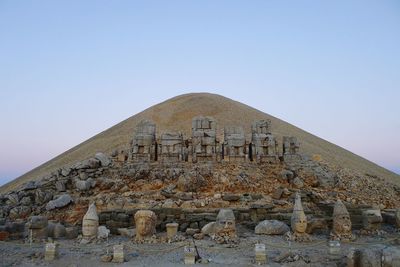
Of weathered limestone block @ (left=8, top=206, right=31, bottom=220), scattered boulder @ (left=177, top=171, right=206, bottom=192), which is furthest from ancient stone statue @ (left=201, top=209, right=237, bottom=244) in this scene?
weathered limestone block @ (left=8, top=206, right=31, bottom=220)

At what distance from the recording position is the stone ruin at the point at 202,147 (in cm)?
1777

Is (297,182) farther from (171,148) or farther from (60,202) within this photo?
(60,202)

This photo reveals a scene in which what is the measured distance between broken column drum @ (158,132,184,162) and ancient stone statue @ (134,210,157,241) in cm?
483

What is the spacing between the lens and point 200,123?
18531mm

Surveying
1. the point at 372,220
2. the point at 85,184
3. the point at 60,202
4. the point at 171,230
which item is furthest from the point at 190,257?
the point at 85,184

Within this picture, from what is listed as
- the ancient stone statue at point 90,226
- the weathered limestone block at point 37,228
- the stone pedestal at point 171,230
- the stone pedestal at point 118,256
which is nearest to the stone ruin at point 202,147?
the stone pedestal at point 171,230

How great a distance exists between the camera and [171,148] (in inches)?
703

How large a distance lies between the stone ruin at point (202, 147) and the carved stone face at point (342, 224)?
505 cm

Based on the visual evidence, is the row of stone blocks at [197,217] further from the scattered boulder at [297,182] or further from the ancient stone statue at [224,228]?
the scattered boulder at [297,182]

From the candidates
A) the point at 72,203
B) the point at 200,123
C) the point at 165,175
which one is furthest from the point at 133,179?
the point at 200,123

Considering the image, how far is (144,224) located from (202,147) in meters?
5.78

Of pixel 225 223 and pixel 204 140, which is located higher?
pixel 204 140

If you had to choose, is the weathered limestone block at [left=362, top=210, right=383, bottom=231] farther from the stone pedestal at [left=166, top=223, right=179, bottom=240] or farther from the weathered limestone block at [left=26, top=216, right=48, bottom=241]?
the weathered limestone block at [left=26, top=216, right=48, bottom=241]

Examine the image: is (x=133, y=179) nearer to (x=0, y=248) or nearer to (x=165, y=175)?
(x=165, y=175)
